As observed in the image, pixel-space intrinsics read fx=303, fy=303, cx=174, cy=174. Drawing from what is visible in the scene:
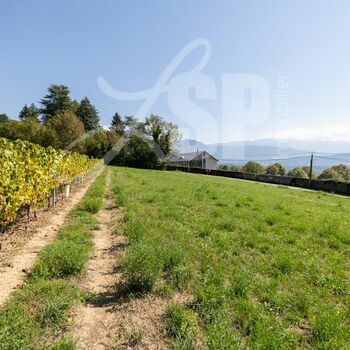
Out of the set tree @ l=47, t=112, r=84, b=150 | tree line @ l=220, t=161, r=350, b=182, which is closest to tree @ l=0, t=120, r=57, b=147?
tree @ l=47, t=112, r=84, b=150

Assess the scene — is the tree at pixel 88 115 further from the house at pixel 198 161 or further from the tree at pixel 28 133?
the tree at pixel 28 133

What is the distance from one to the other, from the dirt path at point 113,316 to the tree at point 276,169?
270 feet

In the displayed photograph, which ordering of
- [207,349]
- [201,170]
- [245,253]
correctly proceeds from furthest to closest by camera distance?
1. [201,170]
2. [245,253]
3. [207,349]

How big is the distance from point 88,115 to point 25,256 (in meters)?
93.6

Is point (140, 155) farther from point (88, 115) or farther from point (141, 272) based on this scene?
point (141, 272)

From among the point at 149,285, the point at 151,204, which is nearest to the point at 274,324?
the point at 149,285

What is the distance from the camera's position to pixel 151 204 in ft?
35.1

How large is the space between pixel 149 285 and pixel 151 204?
657cm

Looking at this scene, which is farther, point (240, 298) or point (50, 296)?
point (240, 298)

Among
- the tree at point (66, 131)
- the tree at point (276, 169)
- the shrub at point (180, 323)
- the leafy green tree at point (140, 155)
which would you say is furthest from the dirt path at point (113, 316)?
the tree at point (276, 169)

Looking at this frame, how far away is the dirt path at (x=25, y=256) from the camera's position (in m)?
4.24

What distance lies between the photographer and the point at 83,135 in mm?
59031

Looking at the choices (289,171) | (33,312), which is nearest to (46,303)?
(33,312)

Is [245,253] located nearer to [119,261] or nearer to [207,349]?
[119,261]
